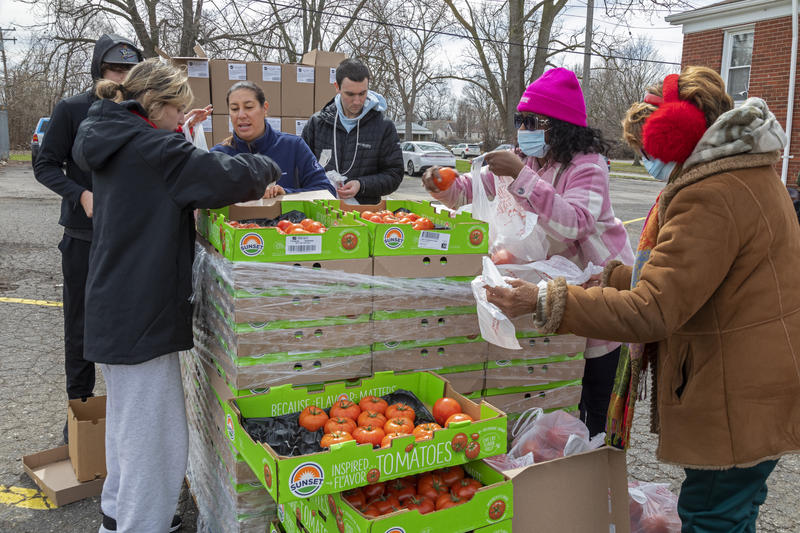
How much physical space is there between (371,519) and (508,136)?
2246 centimetres

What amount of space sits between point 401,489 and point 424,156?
25.3 m

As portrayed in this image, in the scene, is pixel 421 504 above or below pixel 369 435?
below

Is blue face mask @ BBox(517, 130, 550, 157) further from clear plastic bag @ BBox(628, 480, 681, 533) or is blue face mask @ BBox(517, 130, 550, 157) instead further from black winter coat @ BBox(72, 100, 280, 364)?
clear plastic bag @ BBox(628, 480, 681, 533)

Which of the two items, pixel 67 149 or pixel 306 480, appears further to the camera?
pixel 67 149

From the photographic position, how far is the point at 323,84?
8.34 m

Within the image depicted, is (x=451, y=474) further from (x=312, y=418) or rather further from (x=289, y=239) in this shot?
(x=289, y=239)

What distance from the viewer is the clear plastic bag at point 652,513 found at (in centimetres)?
271

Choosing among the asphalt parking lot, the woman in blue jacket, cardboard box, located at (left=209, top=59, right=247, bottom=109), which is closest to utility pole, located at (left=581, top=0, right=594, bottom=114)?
cardboard box, located at (left=209, top=59, right=247, bottom=109)

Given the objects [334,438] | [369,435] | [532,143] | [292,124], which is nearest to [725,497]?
[369,435]

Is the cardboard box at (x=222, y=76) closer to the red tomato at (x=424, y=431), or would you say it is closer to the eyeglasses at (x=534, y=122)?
the eyeglasses at (x=534, y=122)

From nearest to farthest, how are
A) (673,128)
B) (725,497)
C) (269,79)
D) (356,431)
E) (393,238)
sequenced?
1. (673,128)
2. (725,497)
3. (356,431)
4. (393,238)
5. (269,79)

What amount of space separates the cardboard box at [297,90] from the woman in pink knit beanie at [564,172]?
18.7 ft

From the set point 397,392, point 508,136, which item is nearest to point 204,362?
point 397,392

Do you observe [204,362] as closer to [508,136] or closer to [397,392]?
[397,392]
